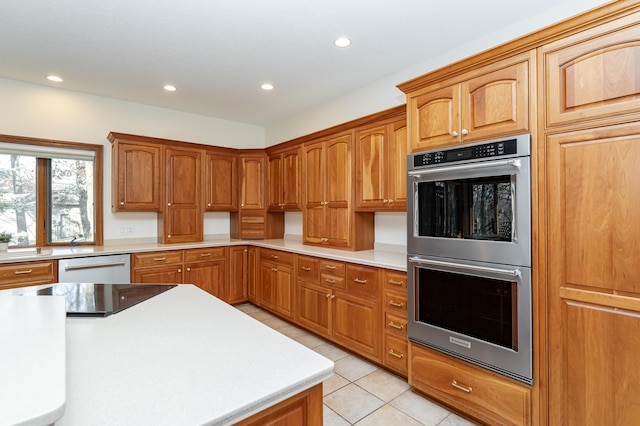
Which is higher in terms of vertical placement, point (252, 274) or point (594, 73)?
point (594, 73)

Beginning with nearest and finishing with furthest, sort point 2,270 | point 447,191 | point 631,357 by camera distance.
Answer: point 631,357 < point 447,191 < point 2,270

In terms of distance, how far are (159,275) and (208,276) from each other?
1.91 ft

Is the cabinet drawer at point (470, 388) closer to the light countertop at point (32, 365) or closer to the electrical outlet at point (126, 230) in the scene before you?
the light countertop at point (32, 365)

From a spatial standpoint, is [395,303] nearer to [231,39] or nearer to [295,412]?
[295,412]

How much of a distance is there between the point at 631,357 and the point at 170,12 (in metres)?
3.33

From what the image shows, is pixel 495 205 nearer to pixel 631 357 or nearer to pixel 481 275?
pixel 481 275

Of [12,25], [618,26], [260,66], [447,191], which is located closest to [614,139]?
[618,26]

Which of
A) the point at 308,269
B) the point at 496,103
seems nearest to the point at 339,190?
the point at 308,269

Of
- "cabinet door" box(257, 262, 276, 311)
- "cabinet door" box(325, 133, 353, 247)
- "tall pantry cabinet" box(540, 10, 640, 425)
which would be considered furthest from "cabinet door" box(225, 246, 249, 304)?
"tall pantry cabinet" box(540, 10, 640, 425)

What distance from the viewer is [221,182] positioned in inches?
175

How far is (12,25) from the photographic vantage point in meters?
2.38

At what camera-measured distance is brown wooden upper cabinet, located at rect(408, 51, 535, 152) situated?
1.79 m

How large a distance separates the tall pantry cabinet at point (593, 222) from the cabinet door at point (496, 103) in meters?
0.11

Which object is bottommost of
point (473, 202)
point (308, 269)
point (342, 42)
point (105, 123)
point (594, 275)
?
point (308, 269)
